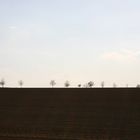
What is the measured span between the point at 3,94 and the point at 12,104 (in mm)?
3208

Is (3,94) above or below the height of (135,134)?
above

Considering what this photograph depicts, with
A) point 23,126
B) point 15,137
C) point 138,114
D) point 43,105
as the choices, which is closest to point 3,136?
point 15,137

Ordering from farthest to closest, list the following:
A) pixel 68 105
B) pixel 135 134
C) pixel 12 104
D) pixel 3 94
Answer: pixel 3 94 < pixel 12 104 < pixel 68 105 < pixel 135 134

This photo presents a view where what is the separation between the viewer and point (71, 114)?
101ft

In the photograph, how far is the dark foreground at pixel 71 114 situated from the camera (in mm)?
26766

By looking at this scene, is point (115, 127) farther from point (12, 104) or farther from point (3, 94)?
point (3, 94)

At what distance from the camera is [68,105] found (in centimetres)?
3269

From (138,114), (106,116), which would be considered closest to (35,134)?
(106,116)

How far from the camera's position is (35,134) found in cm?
2769

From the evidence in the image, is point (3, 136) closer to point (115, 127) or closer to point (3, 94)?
point (115, 127)

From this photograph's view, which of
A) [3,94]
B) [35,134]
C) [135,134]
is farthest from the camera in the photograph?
[3,94]

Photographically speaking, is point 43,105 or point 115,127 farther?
A: point 43,105

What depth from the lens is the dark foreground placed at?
2677 centimetres

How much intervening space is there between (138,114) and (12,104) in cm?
1208
